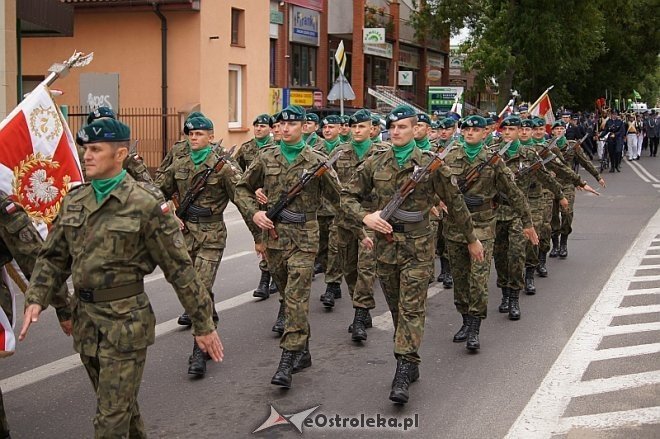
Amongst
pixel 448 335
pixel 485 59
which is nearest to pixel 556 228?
pixel 448 335

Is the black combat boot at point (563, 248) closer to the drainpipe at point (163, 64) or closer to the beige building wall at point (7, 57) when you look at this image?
the beige building wall at point (7, 57)

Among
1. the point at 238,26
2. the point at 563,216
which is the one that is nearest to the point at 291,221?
the point at 563,216

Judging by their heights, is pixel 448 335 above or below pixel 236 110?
below

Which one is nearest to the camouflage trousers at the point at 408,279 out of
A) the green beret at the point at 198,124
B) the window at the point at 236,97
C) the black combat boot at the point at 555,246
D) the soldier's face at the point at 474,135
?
the soldier's face at the point at 474,135

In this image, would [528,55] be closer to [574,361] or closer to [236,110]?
[236,110]

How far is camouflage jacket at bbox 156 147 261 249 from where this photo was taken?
804cm

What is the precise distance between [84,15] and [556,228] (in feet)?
50.8

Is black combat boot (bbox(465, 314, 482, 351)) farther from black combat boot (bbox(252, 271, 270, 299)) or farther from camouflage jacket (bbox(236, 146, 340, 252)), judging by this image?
black combat boot (bbox(252, 271, 270, 299))

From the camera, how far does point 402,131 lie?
691 centimetres

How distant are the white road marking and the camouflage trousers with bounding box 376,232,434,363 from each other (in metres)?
0.92

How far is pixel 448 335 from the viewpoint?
884cm

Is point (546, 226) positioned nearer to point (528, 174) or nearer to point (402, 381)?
point (528, 174)

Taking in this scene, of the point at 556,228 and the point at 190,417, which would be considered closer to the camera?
the point at 190,417

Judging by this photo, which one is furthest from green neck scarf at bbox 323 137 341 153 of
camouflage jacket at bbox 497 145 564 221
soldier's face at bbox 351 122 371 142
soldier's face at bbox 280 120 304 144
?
soldier's face at bbox 280 120 304 144
